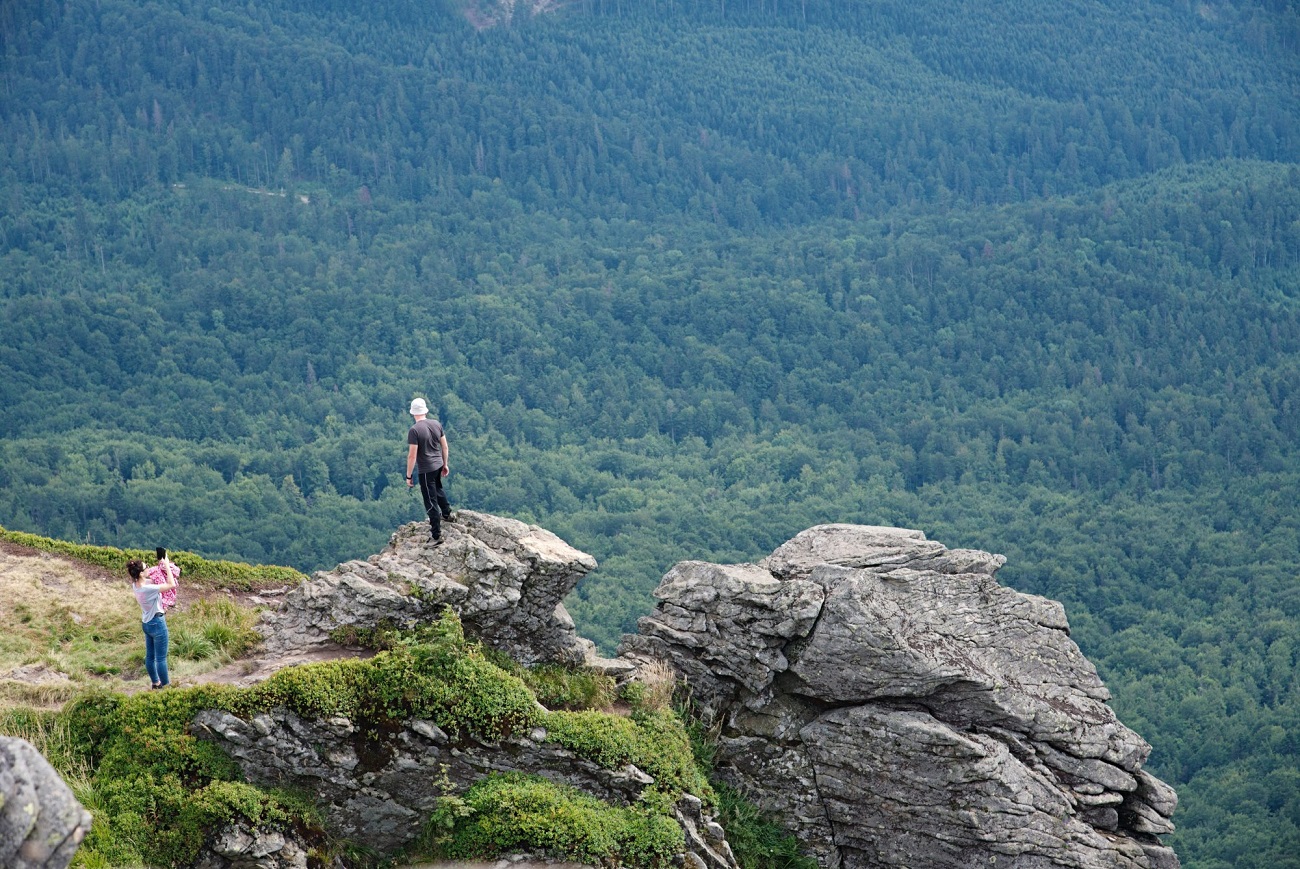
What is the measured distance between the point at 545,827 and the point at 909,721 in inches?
283

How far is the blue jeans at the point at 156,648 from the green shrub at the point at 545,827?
16.8 feet

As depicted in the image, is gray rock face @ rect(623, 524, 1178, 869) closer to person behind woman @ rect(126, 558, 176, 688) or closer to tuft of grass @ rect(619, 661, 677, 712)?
tuft of grass @ rect(619, 661, 677, 712)

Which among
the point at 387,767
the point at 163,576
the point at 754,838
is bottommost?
the point at 754,838

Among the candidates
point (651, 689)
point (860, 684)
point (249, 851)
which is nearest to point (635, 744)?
point (651, 689)

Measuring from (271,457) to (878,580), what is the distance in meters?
153

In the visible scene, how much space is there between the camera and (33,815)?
19453mm

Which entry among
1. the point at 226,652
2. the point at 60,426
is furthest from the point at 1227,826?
the point at 60,426

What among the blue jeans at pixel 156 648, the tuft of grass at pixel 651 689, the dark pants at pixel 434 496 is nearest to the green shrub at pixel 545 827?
the tuft of grass at pixel 651 689

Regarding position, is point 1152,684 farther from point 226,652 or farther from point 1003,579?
point 226,652

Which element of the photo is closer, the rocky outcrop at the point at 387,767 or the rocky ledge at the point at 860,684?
the rocky outcrop at the point at 387,767

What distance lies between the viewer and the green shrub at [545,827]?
86.2ft

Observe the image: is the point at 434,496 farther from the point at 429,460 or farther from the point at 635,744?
the point at 635,744

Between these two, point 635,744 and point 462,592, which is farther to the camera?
point 462,592

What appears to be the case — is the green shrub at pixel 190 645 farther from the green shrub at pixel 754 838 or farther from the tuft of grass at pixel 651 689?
the green shrub at pixel 754 838
